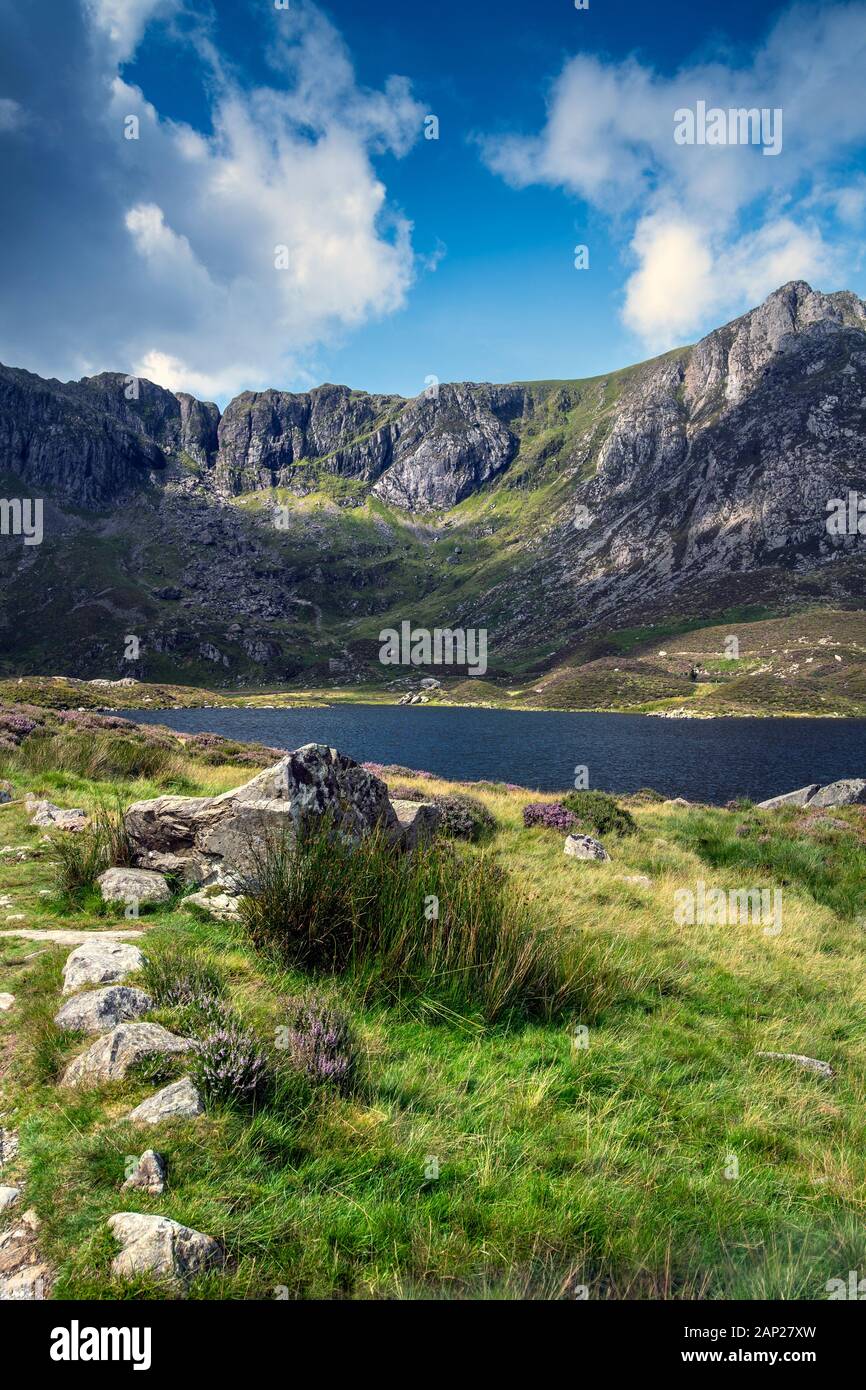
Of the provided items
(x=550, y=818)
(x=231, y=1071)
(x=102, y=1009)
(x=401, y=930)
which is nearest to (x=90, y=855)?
(x=102, y=1009)

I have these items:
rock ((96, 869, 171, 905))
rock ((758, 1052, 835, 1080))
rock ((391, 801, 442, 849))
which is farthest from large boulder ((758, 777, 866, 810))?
rock ((96, 869, 171, 905))

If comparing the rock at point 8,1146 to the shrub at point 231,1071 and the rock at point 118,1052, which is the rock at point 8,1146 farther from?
the shrub at point 231,1071

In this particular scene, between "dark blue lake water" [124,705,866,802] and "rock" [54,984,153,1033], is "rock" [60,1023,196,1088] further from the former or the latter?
"dark blue lake water" [124,705,866,802]

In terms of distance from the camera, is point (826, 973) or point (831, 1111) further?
point (826, 973)

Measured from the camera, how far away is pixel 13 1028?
15.1 ft

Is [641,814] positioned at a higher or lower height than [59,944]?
lower

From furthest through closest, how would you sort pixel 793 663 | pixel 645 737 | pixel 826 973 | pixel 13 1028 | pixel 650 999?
pixel 793 663 → pixel 645 737 → pixel 826 973 → pixel 650 999 → pixel 13 1028

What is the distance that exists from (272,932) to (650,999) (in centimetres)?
467

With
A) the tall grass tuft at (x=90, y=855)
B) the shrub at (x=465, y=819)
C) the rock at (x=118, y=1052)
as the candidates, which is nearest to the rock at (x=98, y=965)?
the rock at (x=118, y=1052)

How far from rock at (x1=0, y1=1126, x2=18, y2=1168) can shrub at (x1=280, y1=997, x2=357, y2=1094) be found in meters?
1.64

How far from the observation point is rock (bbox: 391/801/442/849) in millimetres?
10734

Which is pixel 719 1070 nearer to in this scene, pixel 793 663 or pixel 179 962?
pixel 179 962
